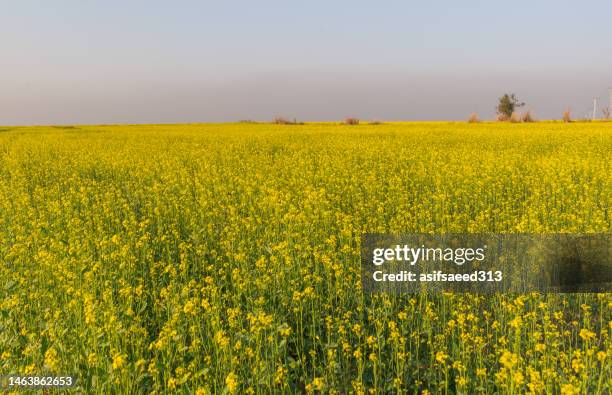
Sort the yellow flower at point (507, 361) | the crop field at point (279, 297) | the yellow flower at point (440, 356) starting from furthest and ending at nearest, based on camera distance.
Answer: the crop field at point (279, 297)
the yellow flower at point (440, 356)
the yellow flower at point (507, 361)

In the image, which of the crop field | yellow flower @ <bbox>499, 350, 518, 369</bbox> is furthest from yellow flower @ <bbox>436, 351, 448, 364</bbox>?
yellow flower @ <bbox>499, 350, 518, 369</bbox>

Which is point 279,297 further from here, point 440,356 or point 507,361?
point 507,361

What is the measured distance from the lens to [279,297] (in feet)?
18.5

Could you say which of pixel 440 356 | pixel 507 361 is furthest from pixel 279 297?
pixel 507 361

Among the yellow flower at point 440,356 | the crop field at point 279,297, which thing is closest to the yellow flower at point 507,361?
the crop field at point 279,297

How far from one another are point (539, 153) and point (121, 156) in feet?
52.6

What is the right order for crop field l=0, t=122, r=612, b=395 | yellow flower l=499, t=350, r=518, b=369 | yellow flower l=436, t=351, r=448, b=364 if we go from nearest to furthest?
yellow flower l=499, t=350, r=518, b=369
yellow flower l=436, t=351, r=448, b=364
crop field l=0, t=122, r=612, b=395

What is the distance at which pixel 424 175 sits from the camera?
1184 centimetres

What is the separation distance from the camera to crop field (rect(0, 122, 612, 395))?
3975mm

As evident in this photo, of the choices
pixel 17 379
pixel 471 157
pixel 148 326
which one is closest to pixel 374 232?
pixel 148 326

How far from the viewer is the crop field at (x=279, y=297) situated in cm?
397

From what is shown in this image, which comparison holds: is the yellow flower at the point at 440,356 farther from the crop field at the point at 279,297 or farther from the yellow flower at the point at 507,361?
the yellow flower at the point at 507,361

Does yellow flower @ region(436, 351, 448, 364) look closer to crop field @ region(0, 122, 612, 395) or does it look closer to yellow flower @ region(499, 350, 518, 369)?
crop field @ region(0, 122, 612, 395)

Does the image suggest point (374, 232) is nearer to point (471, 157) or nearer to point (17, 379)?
point (17, 379)
